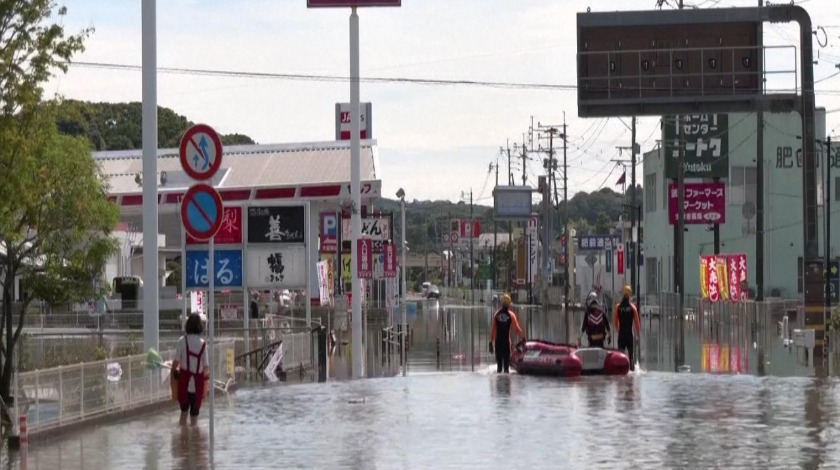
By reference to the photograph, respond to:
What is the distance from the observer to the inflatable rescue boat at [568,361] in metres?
27.6

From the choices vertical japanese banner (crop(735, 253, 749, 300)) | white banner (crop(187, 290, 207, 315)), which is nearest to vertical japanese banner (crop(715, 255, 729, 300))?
vertical japanese banner (crop(735, 253, 749, 300))

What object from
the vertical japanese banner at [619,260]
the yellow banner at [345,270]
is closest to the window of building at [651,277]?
the vertical japanese banner at [619,260]

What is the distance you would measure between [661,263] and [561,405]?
67409 mm

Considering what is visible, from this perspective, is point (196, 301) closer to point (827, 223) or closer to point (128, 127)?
point (827, 223)

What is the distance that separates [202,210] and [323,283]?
3644cm

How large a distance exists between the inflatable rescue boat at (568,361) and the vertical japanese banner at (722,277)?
30.5 meters

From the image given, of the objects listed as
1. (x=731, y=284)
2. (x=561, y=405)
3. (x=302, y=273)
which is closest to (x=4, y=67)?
(x=561, y=405)

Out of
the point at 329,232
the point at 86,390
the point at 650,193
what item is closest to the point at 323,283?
the point at 329,232

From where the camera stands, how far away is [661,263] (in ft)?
289

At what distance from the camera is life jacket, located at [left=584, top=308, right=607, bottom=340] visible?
97.7 ft

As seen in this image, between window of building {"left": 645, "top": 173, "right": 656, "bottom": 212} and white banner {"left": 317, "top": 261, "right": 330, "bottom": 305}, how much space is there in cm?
3744

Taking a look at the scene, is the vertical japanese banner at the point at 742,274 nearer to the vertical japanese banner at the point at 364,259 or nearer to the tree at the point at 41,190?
the vertical japanese banner at the point at 364,259

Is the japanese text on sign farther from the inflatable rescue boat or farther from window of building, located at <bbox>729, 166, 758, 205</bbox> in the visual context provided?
the inflatable rescue boat

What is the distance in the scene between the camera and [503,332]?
28953mm
